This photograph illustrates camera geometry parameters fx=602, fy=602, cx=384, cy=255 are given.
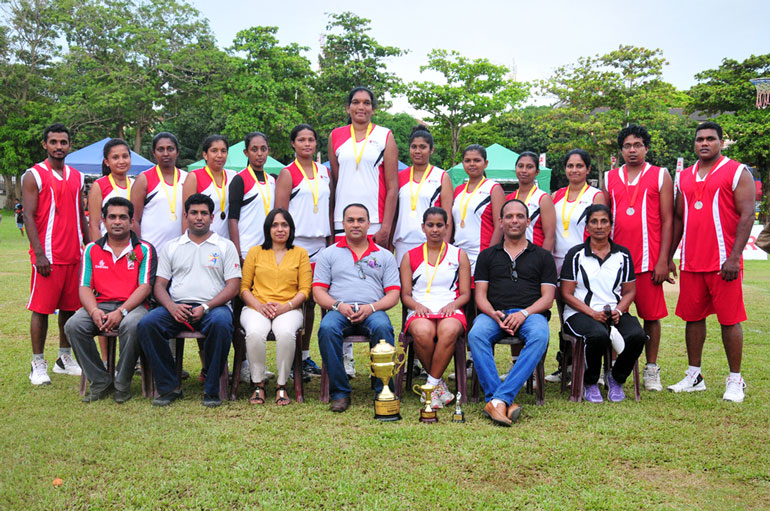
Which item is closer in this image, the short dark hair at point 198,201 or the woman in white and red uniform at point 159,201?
the short dark hair at point 198,201

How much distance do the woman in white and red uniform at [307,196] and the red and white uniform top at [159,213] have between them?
864 mm

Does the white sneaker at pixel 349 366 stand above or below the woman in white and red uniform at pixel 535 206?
below

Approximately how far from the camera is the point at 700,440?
12.2 feet

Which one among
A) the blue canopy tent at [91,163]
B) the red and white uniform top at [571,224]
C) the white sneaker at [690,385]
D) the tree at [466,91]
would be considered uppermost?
the tree at [466,91]

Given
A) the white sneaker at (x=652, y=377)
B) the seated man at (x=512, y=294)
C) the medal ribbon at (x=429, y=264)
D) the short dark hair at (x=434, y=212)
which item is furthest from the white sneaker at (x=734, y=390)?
the short dark hair at (x=434, y=212)

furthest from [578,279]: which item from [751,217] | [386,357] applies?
[386,357]

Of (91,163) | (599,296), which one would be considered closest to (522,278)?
(599,296)

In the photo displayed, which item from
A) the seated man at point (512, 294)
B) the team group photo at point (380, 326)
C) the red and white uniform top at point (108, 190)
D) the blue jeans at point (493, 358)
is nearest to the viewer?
the team group photo at point (380, 326)

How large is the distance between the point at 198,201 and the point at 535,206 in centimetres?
274

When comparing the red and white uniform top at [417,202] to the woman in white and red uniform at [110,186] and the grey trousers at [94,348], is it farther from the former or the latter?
the woman in white and red uniform at [110,186]

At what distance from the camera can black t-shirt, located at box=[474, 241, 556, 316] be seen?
466 cm

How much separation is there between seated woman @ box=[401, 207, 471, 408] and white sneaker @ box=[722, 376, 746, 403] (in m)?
2.06

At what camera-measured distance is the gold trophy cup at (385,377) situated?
4141mm

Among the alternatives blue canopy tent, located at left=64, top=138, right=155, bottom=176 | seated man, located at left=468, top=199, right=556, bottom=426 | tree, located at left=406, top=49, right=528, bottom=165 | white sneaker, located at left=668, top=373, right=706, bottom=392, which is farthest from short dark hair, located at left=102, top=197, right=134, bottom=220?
tree, located at left=406, top=49, right=528, bottom=165
